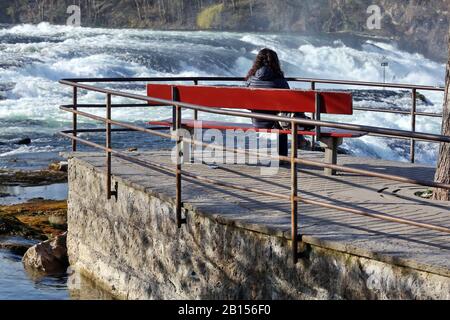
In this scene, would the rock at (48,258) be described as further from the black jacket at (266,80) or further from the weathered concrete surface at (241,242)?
the black jacket at (266,80)

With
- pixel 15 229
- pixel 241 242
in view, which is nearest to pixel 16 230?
pixel 15 229

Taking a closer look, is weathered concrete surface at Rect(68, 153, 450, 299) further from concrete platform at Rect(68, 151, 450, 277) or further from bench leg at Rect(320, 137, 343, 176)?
bench leg at Rect(320, 137, 343, 176)

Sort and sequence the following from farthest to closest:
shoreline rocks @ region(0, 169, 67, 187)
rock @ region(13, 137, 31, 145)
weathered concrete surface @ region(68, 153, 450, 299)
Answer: rock @ region(13, 137, 31, 145) < shoreline rocks @ region(0, 169, 67, 187) < weathered concrete surface @ region(68, 153, 450, 299)

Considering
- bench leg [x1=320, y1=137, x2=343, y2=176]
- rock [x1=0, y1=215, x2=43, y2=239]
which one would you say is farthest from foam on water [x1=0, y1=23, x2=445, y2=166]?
bench leg [x1=320, y1=137, x2=343, y2=176]

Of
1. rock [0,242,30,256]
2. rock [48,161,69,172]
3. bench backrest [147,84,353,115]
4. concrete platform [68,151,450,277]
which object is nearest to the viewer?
concrete platform [68,151,450,277]

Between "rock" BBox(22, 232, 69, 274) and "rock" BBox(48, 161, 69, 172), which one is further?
"rock" BBox(48, 161, 69, 172)

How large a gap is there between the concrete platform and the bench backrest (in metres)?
0.60

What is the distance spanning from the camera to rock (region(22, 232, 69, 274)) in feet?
37.2

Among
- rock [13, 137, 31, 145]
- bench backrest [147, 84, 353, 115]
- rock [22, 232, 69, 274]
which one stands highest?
bench backrest [147, 84, 353, 115]

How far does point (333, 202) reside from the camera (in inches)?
356

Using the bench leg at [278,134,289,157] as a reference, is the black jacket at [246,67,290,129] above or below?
above

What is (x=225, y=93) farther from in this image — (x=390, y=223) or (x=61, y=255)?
(x=390, y=223)

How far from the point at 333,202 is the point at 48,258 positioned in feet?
11.5

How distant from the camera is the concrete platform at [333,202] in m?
7.32
